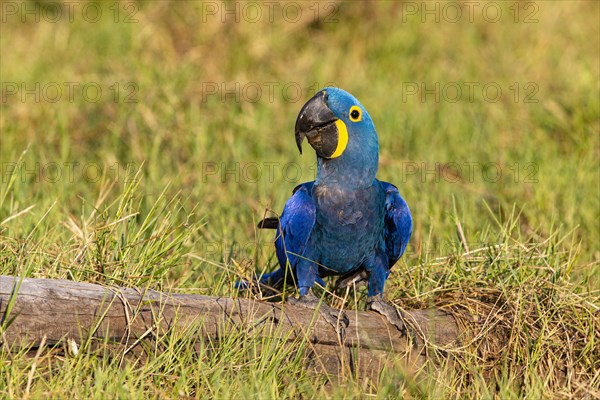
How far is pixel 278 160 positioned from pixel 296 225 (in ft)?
7.72

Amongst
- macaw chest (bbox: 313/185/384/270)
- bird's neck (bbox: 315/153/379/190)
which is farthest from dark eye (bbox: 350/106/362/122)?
macaw chest (bbox: 313/185/384/270)

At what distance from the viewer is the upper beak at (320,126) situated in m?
3.76

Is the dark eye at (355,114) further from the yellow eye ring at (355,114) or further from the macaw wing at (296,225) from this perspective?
the macaw wing at (296,225)

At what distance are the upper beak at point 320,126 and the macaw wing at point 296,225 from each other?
232mm

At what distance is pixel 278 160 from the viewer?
20.1 feet

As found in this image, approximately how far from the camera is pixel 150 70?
6715 mm

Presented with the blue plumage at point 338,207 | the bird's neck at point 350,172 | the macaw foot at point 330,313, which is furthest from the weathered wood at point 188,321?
the bird's neck at point 350,172

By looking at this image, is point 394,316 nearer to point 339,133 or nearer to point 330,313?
point 330,313

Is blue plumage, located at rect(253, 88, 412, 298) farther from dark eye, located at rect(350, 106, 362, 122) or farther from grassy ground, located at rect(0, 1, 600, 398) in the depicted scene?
grassy ground, located at rect(0, 1, 600, 398)

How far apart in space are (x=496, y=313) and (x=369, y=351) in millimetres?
616

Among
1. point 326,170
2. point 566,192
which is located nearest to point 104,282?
point 326,170

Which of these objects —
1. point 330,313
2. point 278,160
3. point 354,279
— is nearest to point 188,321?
point 330,313

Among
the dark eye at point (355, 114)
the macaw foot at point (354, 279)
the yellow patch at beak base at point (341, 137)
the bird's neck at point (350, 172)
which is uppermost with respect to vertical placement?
the dark eye at point (355, 114)

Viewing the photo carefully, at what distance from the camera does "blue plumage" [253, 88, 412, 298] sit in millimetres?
3791
